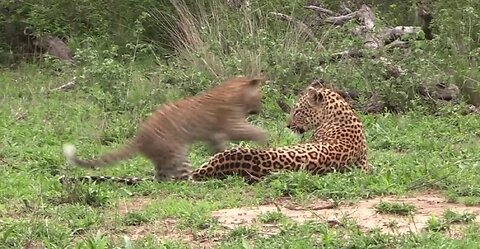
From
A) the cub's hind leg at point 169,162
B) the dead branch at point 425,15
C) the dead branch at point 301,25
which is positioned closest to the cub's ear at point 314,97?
the cub's hind leg at point 169,162

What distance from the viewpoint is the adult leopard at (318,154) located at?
7.86 meters

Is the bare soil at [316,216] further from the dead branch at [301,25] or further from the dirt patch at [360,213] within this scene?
the dead branch at [301,25]

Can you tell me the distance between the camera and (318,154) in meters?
7.94

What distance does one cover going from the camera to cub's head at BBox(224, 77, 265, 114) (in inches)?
320

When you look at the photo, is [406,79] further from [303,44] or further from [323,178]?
[323,178]

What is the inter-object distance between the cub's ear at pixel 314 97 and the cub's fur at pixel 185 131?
2.45 ft

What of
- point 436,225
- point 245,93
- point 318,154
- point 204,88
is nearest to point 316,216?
point 436,225

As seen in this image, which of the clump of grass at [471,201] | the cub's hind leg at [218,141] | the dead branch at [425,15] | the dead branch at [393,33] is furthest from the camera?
the dead branch at [425,15]

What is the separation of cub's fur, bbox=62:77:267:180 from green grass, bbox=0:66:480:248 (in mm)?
234

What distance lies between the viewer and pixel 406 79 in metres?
11.9

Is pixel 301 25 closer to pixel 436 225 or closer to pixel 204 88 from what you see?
pixel 204 88

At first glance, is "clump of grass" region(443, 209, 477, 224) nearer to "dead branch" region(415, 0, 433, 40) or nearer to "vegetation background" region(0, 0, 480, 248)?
"vegetation background" region(0, 0, 480, 248)

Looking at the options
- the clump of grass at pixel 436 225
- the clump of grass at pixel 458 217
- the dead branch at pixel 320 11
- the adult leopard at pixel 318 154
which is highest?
the clump of grass at pixel 436 225

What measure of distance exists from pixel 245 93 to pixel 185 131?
0.72m
